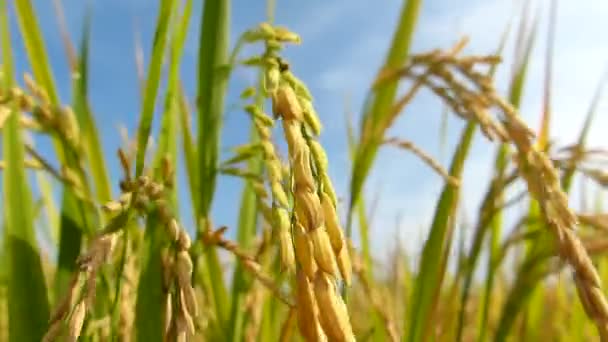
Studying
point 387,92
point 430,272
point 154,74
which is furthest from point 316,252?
point 387,92

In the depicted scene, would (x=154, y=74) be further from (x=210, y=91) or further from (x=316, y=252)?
(x=316, y=252)

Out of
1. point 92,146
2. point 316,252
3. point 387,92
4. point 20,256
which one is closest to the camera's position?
point 316,252

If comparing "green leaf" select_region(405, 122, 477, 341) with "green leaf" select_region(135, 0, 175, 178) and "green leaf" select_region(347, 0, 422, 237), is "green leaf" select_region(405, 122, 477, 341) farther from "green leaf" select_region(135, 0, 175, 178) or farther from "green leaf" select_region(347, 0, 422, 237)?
"green leaf" select_region(135, 0, 175, 178)

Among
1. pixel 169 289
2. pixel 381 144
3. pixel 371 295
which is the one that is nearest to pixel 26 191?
pixel 169 289

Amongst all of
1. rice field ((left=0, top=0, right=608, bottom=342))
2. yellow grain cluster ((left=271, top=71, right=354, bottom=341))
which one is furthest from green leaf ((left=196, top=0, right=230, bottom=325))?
yellow grain cluster ((left=271, top=71, right=354, bottom=341))

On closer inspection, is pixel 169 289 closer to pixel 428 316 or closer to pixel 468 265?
pixel 428 316

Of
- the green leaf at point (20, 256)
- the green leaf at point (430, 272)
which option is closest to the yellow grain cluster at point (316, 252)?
the green leaf at point (20, 256)

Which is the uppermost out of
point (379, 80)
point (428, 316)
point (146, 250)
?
point (379, 80)

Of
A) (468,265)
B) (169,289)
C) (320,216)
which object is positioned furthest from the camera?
(468,265)
